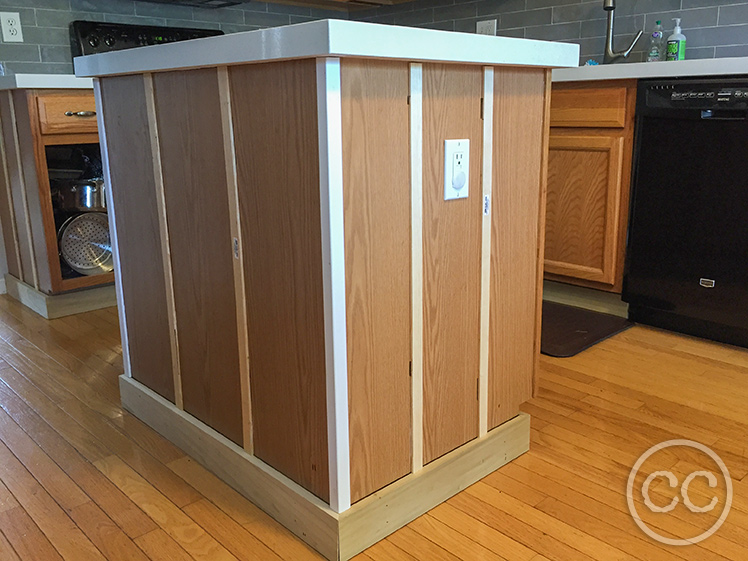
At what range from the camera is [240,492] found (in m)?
1.58

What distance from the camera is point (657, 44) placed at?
290 centimetres

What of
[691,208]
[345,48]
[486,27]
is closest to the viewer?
[345,48]

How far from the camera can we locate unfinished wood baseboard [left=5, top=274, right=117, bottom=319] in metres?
2.88

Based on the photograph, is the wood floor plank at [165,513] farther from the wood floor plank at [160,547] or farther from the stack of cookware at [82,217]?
the stack of cookware at [82,217]

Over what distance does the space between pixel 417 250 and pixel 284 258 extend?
0.88 ft

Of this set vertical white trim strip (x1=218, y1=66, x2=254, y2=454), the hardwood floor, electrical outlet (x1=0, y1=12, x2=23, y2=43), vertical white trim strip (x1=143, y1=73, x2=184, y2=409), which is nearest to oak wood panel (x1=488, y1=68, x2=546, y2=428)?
the hardwood floor

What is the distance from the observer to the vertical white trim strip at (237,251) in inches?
54.9

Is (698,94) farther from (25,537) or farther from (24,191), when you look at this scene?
(24,191)

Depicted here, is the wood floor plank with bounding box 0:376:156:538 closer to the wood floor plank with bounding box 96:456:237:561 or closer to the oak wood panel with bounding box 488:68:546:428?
the wood floor plank with bounding box 96:456:237:561

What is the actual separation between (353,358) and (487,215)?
1.54ft

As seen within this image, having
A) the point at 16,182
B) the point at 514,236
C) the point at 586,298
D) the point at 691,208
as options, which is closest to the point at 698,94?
the point at 691,208

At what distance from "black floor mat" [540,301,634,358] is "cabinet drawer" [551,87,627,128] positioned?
761 mm

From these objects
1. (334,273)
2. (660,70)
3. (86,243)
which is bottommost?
(86,243)

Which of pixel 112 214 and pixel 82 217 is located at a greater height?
pixel 112 214
